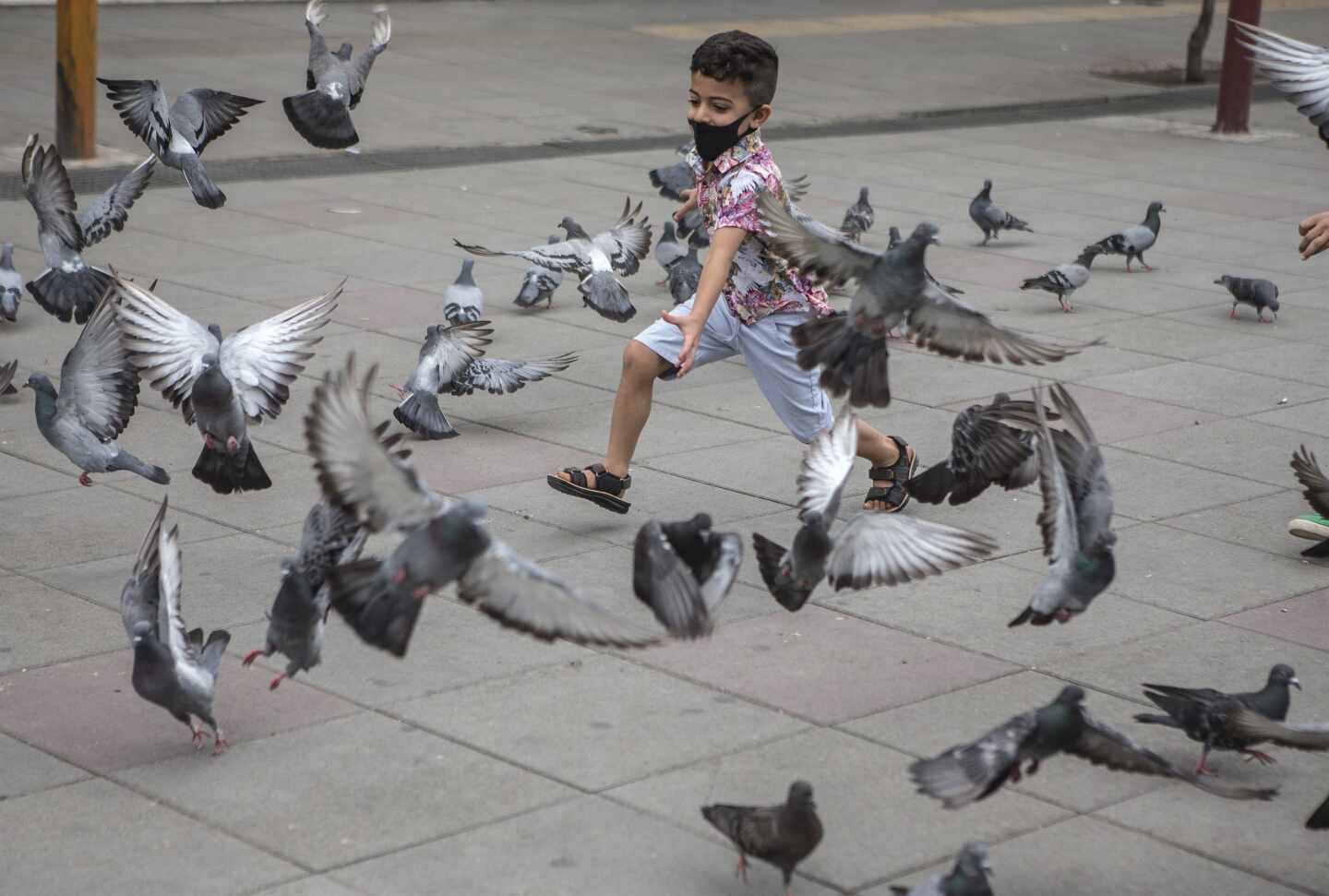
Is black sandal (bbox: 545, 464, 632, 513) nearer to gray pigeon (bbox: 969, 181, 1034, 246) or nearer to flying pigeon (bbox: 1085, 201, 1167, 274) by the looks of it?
flying pigeon (bbox: 1085, 201, 1167, 274)

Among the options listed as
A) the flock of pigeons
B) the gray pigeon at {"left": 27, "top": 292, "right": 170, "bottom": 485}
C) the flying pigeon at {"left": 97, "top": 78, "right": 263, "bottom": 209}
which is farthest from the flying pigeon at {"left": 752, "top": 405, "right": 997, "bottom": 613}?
the flying pigeon at {"left": 97, "top": 78, "right": 263, "bottom": 209}

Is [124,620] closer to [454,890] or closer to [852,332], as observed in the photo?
[454,890]

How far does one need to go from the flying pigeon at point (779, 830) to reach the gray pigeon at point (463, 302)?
18.1ft

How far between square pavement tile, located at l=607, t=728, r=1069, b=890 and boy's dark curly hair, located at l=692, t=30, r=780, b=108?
243cm

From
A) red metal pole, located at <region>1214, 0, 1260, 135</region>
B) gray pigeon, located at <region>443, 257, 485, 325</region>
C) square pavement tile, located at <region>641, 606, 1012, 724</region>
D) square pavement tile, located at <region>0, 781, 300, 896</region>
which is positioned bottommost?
square pavement tile, located at <region>0, 781, 300, 896</region>

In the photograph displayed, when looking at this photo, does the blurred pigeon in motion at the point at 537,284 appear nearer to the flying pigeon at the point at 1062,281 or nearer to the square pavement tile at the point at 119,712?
the flying pigeon at the point at 1062,281

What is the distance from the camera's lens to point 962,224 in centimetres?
1350

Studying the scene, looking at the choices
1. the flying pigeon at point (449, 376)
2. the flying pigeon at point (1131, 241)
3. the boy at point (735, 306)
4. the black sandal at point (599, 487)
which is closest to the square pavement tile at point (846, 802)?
the boy at point (735, 306)

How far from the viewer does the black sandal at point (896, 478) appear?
281 inches

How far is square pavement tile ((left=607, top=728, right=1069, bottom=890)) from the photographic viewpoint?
4402 mm

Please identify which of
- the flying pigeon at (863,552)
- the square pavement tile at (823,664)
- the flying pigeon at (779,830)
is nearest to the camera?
the flying pigeon at (779,830)

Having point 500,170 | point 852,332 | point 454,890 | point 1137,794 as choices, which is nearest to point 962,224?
point 500,170

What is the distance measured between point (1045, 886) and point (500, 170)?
37.2ft

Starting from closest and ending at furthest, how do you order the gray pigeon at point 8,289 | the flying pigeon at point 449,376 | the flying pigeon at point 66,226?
the flying pigeon at point 449,376 < the flying pigeon at point 66,226 < the gray pigeon at point 8,289
